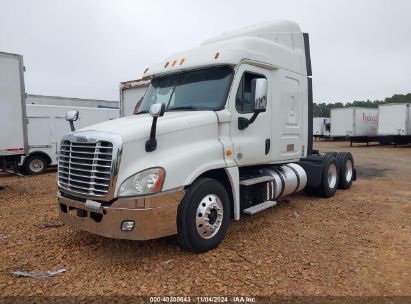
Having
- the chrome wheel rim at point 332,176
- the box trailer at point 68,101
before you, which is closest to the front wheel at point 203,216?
the chrome wheel rim at point 332,176

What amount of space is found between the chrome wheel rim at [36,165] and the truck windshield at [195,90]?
10.0m

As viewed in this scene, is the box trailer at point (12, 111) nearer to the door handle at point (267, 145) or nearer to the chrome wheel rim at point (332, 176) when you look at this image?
the door handle at point (267, 145)

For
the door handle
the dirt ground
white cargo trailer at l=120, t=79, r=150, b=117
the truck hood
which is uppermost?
white cargo trailer at l=120, t=79, r=150, b=117

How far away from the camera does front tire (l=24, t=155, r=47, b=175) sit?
13422 millimetres

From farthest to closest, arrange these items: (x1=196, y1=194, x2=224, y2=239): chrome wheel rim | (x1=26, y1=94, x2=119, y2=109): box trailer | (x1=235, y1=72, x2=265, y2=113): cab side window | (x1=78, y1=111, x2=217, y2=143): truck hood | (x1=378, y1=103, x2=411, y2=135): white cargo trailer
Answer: (x1=378, y1=103, x2=411, y2=135): white cargo trailer → (x1=26, y1=94, x2=119, y2=109): box trailer → (x1=235, y1=72, x2=265, y2=113): cab side window → (x1=196, y1=194, x2=224, y2=239): chrome wheel rim → (x1=78, y1=111, x2=217, y2=143): truck hood

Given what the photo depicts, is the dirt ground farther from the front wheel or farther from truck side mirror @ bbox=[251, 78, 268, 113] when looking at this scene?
truck side mirror @ bbox=[251, 78, 268, 113]

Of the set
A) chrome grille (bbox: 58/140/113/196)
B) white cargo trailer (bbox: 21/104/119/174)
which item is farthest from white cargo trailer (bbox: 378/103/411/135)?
chrome grille (bbox: 58/140/113/196)

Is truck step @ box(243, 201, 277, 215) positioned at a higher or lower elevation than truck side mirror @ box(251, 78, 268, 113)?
lower

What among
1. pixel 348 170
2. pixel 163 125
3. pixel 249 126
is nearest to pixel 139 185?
pixel 163 125

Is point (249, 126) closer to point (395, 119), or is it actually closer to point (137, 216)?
point (137, 216)

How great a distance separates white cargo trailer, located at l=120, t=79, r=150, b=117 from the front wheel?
737 centimetres

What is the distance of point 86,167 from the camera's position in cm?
408

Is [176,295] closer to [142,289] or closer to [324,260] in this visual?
[142,289]

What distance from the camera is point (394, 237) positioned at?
5.20 m
